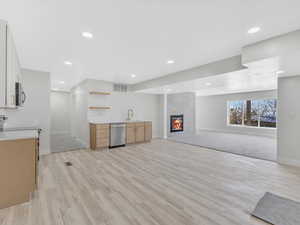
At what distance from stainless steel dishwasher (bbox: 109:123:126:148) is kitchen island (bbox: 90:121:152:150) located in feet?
0.42

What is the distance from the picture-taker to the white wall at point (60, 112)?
880 cm

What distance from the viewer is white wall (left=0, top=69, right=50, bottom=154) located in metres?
4.46

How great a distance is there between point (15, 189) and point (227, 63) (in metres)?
4.80

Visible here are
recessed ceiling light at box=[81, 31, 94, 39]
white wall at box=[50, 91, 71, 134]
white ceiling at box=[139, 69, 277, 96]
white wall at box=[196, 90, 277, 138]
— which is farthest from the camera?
white wall at box=[50, 91, 71, 134]

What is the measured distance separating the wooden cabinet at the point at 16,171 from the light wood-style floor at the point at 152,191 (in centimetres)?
18

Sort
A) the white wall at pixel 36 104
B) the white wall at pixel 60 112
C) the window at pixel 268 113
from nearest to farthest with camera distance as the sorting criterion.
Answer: the white wall at pixel 36 104 → the window at pixel 268 113 → the white wall at pixel 60 112

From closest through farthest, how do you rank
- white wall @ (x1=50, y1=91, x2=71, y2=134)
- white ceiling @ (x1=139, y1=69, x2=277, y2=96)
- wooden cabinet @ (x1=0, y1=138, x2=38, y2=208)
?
wooden cabinet @ (x1=0, y1=138, x2=38, y2=208), white ceiling @ (x1=139, y1=69, x2=277, y2=96), white wall @ (x1=50, y1=91, x2=71, y2=134)

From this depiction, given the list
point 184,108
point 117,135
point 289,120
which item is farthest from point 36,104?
point 289,120

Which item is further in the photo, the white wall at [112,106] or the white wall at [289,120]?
the white wall at [112,106]

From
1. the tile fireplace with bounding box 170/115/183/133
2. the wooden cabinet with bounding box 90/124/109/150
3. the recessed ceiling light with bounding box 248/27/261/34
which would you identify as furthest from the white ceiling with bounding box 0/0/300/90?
the tile fireplace with bounding box 170/115/183/133

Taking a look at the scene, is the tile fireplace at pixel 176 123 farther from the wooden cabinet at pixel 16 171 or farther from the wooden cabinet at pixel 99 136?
the wooden cabinet at pixel 16 171

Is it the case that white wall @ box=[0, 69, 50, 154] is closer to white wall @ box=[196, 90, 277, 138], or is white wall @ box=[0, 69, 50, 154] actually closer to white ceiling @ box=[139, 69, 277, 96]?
white ceiling @ box=[139, 69, 277, 96]

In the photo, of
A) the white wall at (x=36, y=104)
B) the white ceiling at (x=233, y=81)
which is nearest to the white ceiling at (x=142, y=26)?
the white ceiling at (x=233, y=81)

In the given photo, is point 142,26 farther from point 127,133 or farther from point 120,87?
point 120,87
